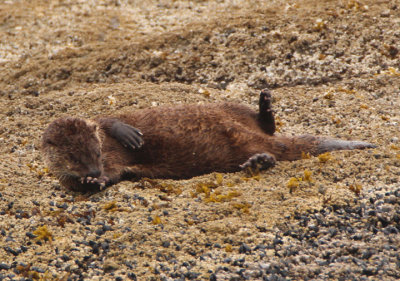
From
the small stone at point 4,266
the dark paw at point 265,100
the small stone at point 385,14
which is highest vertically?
the small stone at point 385,14

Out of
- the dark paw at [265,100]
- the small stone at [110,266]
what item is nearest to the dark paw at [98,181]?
the small stone at [110,266]

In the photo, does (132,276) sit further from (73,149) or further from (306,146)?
(306,146)

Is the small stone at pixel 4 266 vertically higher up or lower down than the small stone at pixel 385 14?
lower down

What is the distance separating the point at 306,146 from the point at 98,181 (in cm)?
204

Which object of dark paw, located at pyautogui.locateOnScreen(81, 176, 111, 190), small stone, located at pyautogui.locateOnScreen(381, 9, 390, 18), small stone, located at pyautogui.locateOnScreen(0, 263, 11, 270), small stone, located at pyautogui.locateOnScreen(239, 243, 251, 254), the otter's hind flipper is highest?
small stone, located at pyautogui.locateOnScreen(381, 9, 390, 18)

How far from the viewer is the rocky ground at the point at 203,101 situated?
341 cm

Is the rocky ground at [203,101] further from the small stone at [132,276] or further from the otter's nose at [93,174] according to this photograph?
the otter's nose at [93,174]

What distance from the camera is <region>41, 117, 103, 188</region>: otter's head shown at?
4277 millimetres

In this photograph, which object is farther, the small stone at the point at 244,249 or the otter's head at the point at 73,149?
the otter's head at the point at 73,149

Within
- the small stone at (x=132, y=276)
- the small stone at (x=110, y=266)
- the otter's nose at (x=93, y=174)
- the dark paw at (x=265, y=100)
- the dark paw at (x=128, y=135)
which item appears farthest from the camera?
the dark paw at (x=265, y=100)

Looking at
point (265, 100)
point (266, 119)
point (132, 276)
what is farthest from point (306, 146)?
point (132, 276)

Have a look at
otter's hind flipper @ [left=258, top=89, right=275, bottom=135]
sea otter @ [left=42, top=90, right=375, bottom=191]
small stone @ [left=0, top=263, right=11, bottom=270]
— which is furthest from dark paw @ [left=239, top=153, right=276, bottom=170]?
small stone @ [left=0, top=263, right=11, bottom=270]

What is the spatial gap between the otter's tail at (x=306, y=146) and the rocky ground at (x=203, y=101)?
251 mm

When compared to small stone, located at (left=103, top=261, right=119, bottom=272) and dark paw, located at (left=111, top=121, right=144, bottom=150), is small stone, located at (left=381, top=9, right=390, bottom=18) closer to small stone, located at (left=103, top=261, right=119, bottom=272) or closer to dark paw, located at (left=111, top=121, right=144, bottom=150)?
dark paw, located at (left=111, top=121, right=144, bottom=150)
